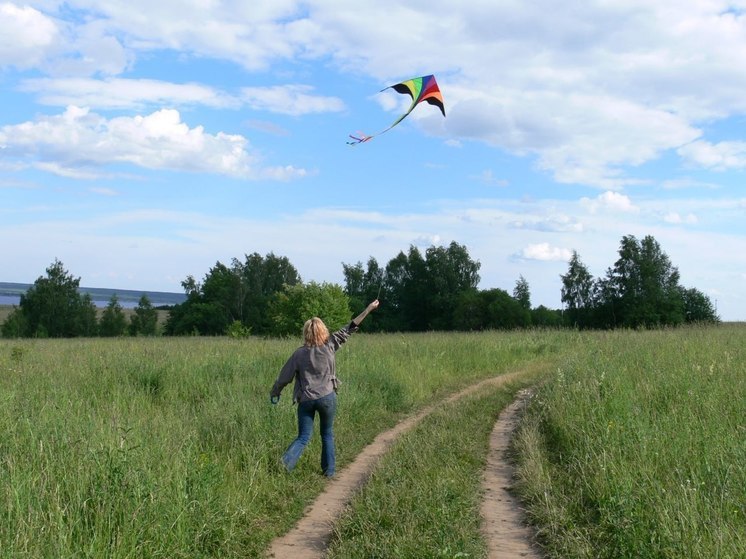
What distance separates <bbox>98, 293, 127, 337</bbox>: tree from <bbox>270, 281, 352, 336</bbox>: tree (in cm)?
5242

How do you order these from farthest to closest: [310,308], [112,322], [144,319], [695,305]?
1. [144,319]
2. [112,322]
3. [695,305]
4. [310,308]

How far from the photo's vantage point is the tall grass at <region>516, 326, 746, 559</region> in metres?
5.18

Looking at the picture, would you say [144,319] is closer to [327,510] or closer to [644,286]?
[644,286]

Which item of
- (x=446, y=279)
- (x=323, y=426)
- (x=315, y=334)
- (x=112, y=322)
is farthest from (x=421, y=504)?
(x=112, y=322)

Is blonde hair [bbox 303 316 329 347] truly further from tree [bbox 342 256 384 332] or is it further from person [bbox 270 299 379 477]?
tree [bbox 342 256 384 332]

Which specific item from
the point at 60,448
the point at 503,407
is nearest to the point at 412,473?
the point at 60,448

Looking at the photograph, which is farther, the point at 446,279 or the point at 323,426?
the point at 446,279

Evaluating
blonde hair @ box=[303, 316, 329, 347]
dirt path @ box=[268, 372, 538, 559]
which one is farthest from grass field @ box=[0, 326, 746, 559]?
blonde hair @ box=[303, 316, 329, 347]

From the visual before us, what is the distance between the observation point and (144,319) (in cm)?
8538

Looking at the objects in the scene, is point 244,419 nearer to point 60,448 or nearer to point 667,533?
point 60,448

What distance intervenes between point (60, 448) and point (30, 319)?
8178 cm

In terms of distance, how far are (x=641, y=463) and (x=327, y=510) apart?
3.17 meters

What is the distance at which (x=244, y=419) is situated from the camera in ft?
29.0

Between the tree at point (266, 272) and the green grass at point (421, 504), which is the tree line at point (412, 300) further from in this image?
the green grass at point (421, 504)
